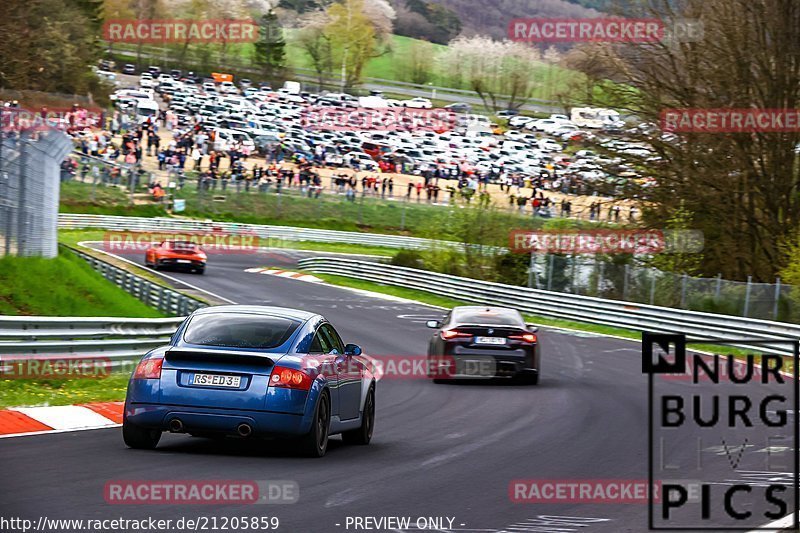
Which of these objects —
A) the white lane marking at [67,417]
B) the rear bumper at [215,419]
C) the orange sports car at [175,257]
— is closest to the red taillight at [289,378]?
the rear bumper at [215,419]

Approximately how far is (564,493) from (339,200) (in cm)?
5493

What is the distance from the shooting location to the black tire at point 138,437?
10.6m

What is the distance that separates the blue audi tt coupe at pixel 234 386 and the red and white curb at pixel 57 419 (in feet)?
4.82

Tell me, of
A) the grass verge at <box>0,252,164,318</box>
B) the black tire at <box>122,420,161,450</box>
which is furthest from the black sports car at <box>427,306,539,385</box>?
the black tire at <box>122,420,161,450</box>

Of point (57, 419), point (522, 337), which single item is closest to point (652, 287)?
point (522, 337)

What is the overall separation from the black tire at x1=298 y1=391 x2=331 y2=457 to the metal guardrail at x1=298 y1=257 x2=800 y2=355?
12.7 metres

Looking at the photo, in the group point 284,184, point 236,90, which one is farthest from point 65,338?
point 236,90

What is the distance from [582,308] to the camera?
34.4 metres

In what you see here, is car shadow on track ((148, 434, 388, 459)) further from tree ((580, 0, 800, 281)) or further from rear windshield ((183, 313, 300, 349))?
tree ((580, 0, 800, 281))

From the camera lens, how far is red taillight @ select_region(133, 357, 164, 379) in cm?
1053

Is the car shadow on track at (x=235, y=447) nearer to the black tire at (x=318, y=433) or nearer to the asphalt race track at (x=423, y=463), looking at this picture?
the asphalt race track at (x=423, y=463)

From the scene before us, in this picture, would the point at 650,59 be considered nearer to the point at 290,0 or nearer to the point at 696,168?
the point at 696,168

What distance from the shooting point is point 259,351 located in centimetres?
1071

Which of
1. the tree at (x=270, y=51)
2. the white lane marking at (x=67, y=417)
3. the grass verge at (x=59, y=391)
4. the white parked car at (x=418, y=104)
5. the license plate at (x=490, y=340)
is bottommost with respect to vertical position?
the grass verge at (x=59, y=391)
